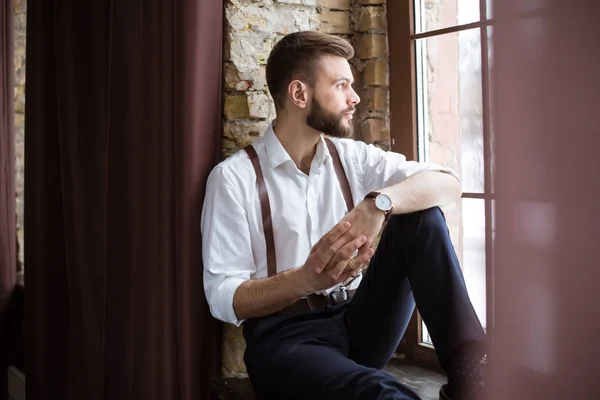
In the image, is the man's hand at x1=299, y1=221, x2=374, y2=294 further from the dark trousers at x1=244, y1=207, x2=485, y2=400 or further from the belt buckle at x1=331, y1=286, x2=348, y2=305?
the belt buckle at x1=331, y1=286, x2=348, y2=305

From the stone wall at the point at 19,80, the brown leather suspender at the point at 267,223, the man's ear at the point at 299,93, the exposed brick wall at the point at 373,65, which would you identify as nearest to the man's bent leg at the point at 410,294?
the brown leather suspender at the point at 267,223

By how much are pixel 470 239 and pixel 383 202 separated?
1.74 ft

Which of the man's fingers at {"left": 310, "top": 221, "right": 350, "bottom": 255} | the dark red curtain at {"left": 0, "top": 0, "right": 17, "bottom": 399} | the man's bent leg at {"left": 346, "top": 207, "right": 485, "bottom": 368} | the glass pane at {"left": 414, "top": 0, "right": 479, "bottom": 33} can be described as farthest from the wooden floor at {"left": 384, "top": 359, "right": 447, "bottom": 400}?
the dark red curtain at {"left": 0, "top": 0, "right": 17, "bottom": 399}

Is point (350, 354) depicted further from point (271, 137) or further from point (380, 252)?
point (271, 137)

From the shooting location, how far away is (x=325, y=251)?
1518 millimetres

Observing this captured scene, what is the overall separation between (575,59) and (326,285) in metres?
1.10

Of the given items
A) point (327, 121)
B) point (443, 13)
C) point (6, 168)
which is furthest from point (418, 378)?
point (6, 168)

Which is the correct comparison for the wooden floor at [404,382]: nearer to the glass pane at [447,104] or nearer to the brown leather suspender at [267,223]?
the brown leather suspender at [267,223]

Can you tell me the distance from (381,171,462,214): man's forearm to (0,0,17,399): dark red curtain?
1919 millimetres

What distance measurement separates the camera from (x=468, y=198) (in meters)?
1.96

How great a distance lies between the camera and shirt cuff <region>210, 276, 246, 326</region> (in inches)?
64.9

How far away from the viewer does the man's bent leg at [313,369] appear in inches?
53.9

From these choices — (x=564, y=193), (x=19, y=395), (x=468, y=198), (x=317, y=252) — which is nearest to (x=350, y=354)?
(x=317, y=252)

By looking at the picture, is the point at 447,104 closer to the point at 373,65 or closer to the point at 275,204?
→ the point at 373,65
